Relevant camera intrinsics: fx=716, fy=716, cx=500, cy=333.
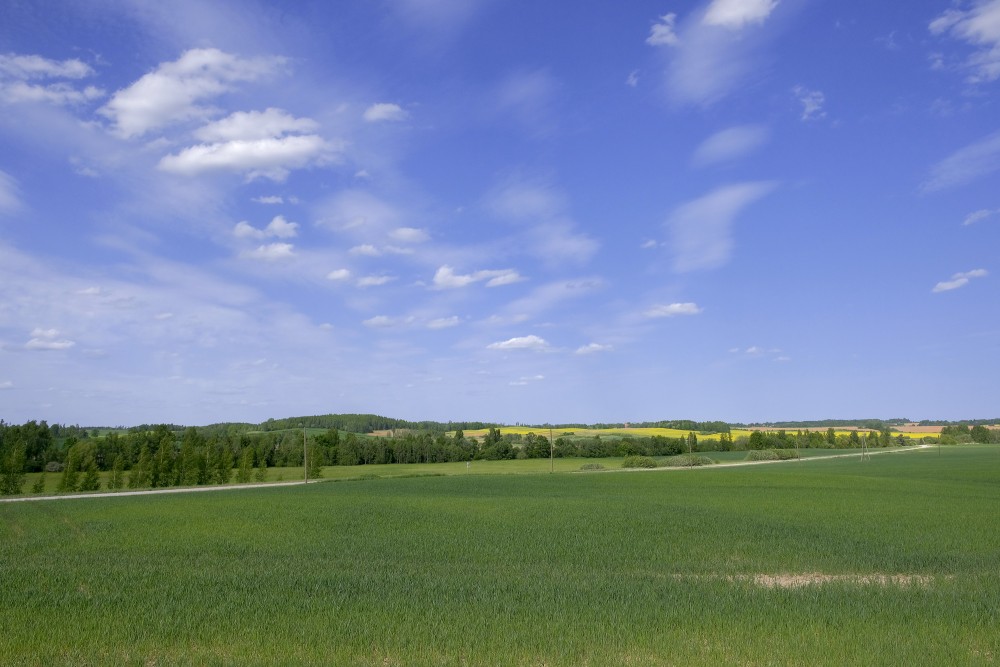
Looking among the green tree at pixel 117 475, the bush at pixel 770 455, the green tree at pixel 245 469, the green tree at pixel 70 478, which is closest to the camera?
the green tree at pixel 70 478

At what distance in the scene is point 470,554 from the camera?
22391 mm

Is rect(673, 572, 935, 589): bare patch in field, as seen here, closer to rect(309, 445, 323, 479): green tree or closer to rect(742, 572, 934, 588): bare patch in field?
rect(742, 572, 934, 588): bare patch in field

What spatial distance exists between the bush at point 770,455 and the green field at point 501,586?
90.9 meters

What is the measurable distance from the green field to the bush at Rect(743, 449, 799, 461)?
90879 mm

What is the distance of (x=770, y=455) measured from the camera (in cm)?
12388

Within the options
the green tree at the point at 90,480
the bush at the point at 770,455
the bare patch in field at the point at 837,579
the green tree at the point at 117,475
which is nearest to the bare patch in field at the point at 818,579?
the bare patch in field at the point at 837,579

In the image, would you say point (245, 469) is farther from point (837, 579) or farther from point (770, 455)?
point (837, 579)

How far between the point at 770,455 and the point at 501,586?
119 m

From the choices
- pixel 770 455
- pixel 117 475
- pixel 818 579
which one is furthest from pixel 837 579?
pixel 770 455

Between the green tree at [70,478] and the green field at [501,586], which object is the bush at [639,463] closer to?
the green field at [501,586]

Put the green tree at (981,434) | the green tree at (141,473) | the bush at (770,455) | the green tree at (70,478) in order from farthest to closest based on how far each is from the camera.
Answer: the green tree at (981,434), the bush at (770,455), the green tree at (141,473), the green tree at (70,478)

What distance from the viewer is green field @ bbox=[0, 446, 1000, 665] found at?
34.5 feet

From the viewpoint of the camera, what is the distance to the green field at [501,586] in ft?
34.5

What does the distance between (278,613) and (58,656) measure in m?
3.34
